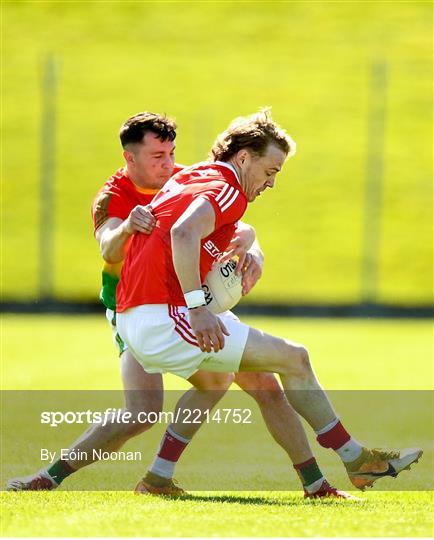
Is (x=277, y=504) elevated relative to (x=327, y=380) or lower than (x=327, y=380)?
elevated

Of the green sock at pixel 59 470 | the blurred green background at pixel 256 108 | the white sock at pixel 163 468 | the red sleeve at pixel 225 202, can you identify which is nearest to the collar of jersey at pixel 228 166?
the red sleeve at pixel 225 202

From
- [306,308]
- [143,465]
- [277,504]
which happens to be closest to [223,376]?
[277,504]

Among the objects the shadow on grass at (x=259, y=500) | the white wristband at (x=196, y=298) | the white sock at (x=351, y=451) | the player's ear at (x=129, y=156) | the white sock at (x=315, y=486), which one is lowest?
the shadow on grass at (x=259, y=500)

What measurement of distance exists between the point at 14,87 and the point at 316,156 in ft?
24.7

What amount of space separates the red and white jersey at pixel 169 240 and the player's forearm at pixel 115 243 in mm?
125

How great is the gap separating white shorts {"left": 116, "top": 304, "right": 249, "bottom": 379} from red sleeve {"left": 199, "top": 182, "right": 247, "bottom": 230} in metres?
0.49

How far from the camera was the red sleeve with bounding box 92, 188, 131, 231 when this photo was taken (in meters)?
6.75

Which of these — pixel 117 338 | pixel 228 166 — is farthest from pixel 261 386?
pixel 228 166

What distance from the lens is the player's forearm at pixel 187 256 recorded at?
18.7 feet

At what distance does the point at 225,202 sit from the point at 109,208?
1054mm

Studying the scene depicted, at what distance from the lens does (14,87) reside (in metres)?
28.3

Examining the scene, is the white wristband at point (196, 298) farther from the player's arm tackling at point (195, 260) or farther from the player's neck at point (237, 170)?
the player's neck at point (237, 170)

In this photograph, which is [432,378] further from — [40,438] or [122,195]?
[122,195]

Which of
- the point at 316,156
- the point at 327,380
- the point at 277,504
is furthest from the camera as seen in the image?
the point at 316,156
